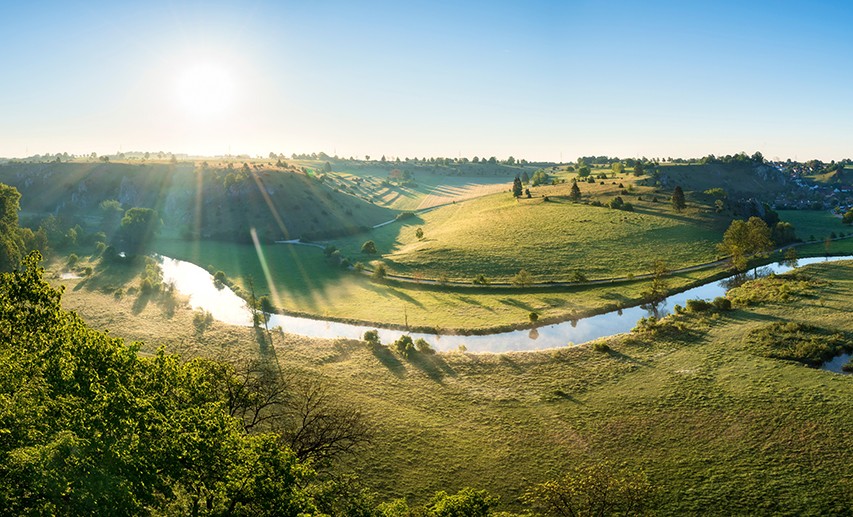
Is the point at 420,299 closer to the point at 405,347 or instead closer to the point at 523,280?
the point at 523,280

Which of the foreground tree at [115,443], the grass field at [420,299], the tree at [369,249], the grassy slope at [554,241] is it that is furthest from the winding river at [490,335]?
the foreground tree at [115,443]

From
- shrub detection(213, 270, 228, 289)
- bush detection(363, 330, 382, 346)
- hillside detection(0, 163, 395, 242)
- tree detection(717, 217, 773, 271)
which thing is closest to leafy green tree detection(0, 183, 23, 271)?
shrub detection(213, 270, 228, 289)

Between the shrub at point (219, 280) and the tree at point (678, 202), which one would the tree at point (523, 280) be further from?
the tree at point (678, 202)

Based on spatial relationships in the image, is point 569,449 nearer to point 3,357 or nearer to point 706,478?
point 706,478

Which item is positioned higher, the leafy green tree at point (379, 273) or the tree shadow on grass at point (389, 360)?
the leafy green tree at point (379, 273)

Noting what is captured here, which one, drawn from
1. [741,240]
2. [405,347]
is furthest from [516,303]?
[741,240]
